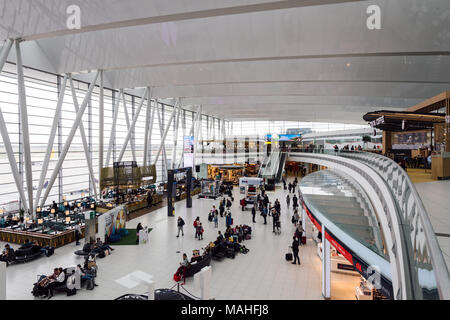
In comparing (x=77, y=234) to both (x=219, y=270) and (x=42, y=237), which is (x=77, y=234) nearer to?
(x=42, y=237)

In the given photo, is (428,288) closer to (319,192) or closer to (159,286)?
(159,286)

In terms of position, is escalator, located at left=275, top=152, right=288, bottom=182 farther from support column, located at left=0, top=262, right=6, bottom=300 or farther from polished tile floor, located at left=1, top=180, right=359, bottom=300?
support column, located at left=0, top=262, right=6, bottom=300

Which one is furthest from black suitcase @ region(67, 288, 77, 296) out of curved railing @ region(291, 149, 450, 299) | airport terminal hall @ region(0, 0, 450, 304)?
curved railing @ region(291, 149, 450, 299)

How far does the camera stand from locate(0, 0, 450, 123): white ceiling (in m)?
8.79

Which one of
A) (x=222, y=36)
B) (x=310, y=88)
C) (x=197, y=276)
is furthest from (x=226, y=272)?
(x=310, y=88)

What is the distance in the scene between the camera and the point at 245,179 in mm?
23578

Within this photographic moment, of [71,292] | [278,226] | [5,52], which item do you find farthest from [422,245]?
[5,52]

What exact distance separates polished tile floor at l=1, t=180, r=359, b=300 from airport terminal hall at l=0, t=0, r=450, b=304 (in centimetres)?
7

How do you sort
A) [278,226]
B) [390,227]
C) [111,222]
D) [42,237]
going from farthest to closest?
[278,226] → [111,222] → [42,237] → [390,227]

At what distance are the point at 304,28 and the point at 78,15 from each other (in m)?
8.73

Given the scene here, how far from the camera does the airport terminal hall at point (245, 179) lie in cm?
532

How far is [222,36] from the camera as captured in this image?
39.5 feet

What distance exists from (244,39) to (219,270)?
395 inches

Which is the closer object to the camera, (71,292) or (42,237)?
(71,292)
